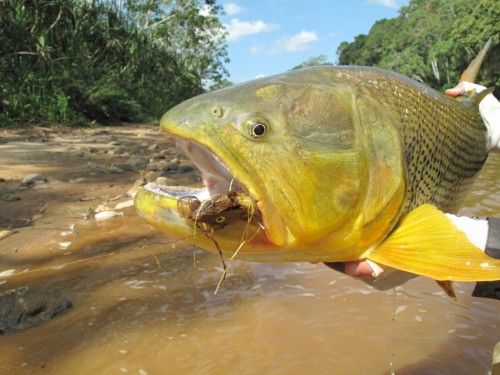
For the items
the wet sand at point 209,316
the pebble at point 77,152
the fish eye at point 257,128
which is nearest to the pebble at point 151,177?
the wet sand at point 209,316

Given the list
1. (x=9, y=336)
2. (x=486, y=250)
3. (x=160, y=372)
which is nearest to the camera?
(x=486, y=250)

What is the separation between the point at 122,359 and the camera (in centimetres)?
218

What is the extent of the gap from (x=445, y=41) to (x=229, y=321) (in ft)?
130

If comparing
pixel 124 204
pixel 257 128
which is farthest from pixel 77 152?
pixel 257 128

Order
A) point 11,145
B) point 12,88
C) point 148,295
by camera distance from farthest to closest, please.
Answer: point 12,88 < point 11,145 < point 148,295

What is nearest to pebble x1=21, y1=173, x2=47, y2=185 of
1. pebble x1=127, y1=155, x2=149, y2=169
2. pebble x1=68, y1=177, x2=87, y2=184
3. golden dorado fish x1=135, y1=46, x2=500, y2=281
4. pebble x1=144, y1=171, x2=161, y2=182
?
pebble x1=68, y1=177, x2=87, y2=184

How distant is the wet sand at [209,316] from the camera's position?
2.21 meters

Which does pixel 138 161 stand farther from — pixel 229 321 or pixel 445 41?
pixel 445 41

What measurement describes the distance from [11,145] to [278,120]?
7.60 metres

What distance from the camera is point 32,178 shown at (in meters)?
5.23

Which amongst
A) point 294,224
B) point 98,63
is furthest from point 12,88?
point 294,224

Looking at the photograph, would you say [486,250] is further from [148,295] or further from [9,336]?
[9,336]

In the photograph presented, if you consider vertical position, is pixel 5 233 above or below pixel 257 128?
below

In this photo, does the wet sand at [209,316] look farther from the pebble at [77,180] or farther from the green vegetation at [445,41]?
the green vegetation at [445,41]
